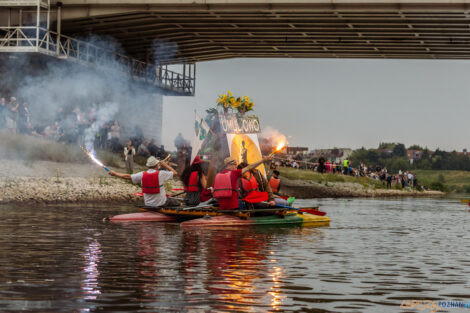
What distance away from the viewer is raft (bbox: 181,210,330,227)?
21.0m

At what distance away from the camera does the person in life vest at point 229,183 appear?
20734mm

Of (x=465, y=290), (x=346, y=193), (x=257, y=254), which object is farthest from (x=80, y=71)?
(x=465, y=290)

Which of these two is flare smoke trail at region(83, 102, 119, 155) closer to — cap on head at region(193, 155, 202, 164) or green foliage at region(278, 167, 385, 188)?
cap on head at region(193, 155, 202, 164)

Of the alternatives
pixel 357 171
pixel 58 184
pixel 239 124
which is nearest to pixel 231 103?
pixel 239 124

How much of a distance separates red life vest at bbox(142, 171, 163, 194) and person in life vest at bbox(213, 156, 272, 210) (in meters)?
1.84

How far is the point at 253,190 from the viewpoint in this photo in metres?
22.2

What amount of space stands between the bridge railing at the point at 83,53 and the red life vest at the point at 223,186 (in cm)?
2260

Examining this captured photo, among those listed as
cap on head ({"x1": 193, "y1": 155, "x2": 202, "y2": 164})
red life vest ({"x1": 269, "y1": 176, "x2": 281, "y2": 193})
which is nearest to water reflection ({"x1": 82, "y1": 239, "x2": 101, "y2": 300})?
cap on head ({"x1": 193, "y1": 155, "x2": 202, "y2": 164})

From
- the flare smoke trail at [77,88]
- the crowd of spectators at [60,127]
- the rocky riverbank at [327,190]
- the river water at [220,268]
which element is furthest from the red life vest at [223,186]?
the rocky riverbank at [327,190]

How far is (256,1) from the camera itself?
42531 mm

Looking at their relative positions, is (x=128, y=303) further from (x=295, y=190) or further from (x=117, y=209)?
(x=295, y=190)

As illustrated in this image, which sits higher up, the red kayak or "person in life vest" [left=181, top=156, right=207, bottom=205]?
"person in life vest" [left=181, top=156, right=207, bottom=205]

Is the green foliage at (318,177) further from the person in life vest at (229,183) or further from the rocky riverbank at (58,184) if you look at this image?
the person in life vest at (229,183)

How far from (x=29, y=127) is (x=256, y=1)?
13319 mm
